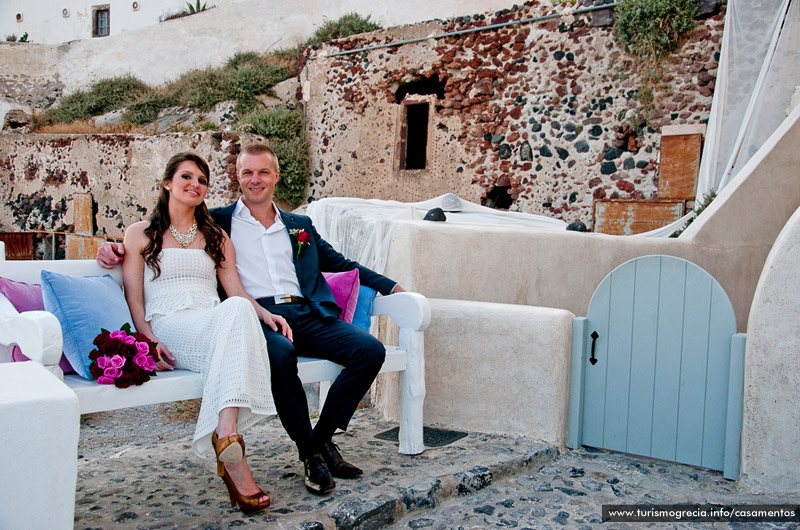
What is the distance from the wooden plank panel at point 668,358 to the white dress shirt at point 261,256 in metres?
1.75

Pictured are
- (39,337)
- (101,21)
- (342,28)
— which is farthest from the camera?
(101,21)

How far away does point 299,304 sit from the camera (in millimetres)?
3102

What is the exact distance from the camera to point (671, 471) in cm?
318

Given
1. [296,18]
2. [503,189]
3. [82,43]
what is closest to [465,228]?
[503,189]

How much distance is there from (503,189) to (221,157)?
4.90 metres

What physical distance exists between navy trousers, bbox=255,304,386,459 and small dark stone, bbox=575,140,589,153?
6.20 meters

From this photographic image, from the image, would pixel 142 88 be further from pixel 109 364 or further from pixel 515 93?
pixel 109 364

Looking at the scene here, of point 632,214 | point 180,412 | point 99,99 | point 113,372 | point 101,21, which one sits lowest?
point 180,412

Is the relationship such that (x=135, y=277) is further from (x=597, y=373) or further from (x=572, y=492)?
(x=597, y=373)

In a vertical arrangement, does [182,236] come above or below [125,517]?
above

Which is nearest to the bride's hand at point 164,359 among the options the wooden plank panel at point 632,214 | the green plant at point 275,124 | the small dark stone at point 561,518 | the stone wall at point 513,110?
the small dark stone at point 561,518

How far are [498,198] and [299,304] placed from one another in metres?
6.67

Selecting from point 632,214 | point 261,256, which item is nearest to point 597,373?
point 261,256

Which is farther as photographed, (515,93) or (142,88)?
(142,88)
